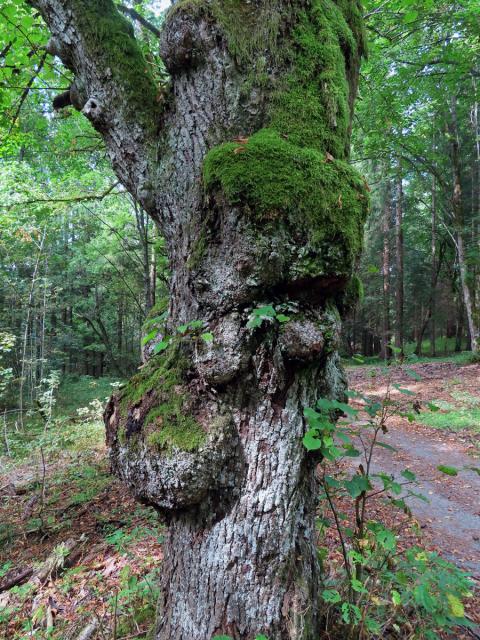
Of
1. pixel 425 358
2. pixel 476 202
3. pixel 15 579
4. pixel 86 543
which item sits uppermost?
pixel 476 202

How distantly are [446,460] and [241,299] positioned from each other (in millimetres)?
5803

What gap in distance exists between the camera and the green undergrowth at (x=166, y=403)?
1603mm

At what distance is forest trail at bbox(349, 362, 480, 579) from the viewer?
3.80m

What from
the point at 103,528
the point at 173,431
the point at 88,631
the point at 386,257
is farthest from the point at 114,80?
the point at 386,257

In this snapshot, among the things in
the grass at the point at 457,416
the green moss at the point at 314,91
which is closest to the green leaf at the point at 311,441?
the green moss at the point at 314,91

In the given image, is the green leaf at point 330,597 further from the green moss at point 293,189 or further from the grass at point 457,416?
the grass at point 457,416

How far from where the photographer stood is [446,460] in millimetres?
5789

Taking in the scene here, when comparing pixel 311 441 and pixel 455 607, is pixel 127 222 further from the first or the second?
pixel 455 607

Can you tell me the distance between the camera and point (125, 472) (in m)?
1.73

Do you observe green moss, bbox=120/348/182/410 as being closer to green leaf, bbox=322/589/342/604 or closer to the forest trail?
the forest trail

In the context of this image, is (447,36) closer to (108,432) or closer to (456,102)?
(456,102)

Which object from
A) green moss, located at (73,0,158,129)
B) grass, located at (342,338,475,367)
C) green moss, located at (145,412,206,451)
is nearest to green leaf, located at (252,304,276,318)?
green moss, located at (145,412,206,451)

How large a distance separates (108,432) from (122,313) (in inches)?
861

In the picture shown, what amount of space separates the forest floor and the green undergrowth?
1.16 metres
